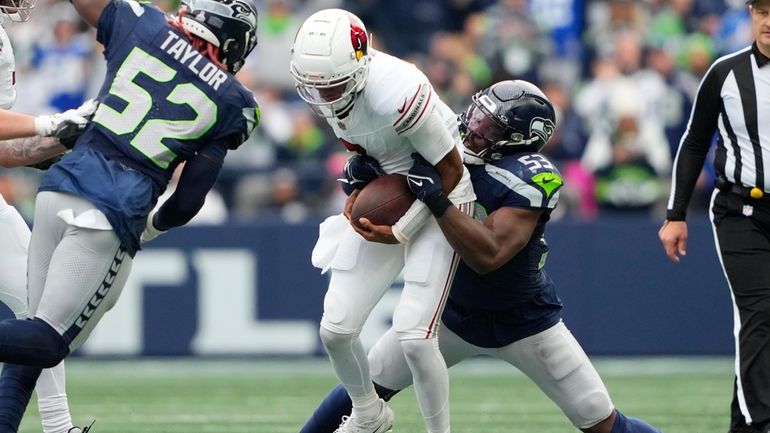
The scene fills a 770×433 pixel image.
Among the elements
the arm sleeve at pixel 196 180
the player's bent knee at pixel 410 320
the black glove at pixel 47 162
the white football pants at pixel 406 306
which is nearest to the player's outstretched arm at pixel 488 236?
the white football pants at pixel 406 306

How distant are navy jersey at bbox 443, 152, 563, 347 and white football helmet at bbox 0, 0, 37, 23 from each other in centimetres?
187

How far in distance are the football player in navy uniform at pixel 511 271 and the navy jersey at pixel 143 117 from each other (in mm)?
739

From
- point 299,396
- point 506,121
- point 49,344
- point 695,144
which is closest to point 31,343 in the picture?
point 49,344

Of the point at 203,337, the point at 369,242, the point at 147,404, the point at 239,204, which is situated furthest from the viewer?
the point at 239,204

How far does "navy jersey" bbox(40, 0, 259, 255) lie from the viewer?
5.03 meters

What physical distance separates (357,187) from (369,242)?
0.81 ft

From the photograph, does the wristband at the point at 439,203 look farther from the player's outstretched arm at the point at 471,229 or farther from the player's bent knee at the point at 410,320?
the player's bent knee at the point at 410,320

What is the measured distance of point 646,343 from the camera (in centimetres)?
1016

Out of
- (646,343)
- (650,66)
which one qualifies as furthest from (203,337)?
(650,66)

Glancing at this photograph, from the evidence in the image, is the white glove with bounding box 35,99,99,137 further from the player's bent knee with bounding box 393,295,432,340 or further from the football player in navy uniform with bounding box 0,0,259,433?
the player's bent knee with bounding box 393,295,432,340

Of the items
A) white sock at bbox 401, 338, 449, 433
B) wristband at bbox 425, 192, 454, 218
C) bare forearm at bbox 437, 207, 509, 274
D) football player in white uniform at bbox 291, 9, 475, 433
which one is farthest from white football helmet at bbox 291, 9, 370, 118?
white sock at bbox 401, 338, 449, 433

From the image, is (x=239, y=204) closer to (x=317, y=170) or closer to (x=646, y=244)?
(x=317, y=170)

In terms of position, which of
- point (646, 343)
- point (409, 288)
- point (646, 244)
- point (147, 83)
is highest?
point (147, 83)

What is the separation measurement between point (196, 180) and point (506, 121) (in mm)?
1187
